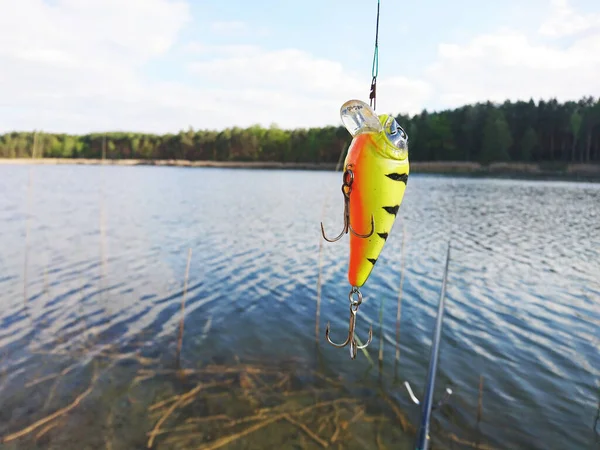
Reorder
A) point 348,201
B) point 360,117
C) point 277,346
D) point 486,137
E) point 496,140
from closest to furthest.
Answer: point 360,117, point 348,201, point 277,346, point 496,140, point 486,137

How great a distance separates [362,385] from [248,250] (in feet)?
28.4

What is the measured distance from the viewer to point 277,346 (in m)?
7.21

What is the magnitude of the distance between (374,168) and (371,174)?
0.10 ft

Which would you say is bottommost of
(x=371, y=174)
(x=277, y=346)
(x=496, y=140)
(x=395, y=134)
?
(x=277, y=346)

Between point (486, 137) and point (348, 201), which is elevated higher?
point (486, 137)

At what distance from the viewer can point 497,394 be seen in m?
5.91

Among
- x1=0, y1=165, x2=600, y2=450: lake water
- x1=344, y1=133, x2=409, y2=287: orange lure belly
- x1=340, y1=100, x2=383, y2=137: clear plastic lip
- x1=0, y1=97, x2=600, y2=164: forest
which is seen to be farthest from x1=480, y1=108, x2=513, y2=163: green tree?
x1=340, y1=100, x2=383, y2=137: clear plastic lip

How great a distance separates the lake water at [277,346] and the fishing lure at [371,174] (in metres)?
3.72

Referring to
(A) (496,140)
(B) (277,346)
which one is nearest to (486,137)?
(A) (496,140)

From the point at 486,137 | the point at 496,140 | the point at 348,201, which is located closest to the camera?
the point at 348,201

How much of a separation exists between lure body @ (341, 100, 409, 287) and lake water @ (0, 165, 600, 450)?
3.79 metres

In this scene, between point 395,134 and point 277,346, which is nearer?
point 395,134

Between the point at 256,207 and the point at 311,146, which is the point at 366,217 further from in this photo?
the point at 311,146

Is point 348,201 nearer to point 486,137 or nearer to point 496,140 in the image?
point 496,140
